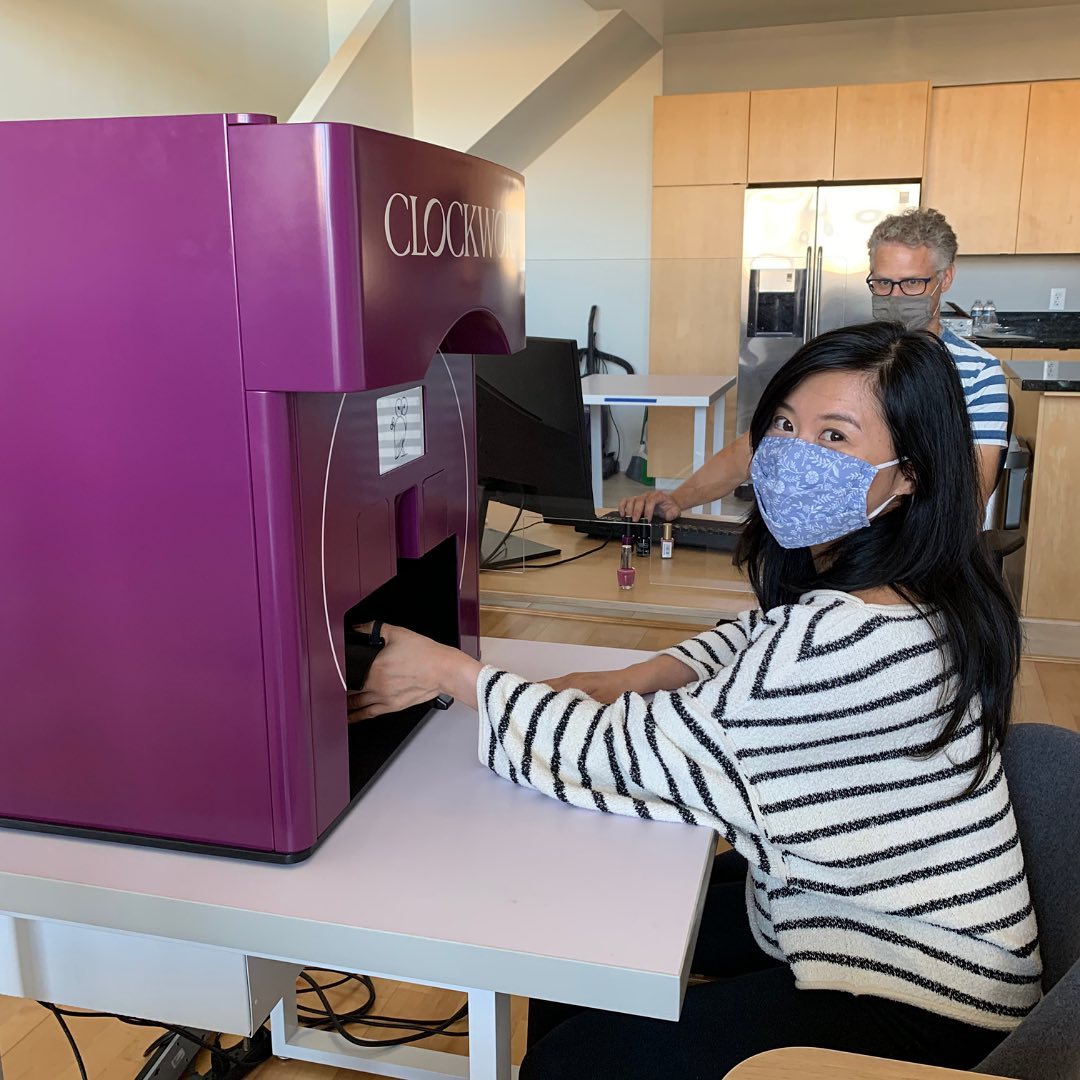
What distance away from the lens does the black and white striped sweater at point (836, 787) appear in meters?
0.90

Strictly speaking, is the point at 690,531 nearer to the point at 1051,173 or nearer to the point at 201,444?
the point at 1051,173

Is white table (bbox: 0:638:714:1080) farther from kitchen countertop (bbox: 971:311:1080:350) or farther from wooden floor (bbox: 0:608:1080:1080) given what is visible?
kitchen countertop (bbox: 971:311:1080:350)

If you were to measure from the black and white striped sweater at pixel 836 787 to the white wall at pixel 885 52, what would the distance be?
4.99 metres

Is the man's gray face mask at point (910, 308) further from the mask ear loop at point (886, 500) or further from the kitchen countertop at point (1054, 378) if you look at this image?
the mask ear loop at point (886, 500)

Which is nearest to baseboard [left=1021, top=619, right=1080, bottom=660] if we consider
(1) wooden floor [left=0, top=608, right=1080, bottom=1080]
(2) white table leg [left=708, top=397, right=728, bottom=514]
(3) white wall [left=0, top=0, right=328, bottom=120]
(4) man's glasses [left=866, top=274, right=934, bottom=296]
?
(2) white table leg [left=708, top=397, right=728, bottom=514]

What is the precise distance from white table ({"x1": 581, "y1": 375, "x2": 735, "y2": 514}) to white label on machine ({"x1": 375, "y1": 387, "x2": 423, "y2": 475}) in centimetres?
251

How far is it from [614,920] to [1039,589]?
2915 millimetres

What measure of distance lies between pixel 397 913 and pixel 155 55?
11.9 ft

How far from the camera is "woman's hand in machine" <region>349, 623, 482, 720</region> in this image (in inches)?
40.2

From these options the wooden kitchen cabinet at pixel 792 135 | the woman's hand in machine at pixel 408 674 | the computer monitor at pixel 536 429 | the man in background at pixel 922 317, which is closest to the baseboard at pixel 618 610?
the computer monitor at pixel 536 429

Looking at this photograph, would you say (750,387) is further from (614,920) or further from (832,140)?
(614,920)

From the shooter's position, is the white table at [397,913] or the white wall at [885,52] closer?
the white table at [397,913]

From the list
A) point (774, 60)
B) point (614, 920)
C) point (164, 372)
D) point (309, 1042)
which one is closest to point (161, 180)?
point (164, 372)

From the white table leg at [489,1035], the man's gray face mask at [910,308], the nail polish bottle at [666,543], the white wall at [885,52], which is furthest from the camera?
the white wall at [885,52]
